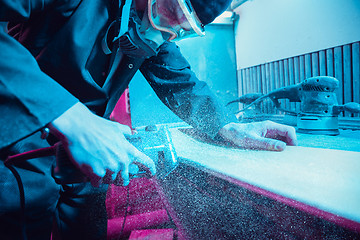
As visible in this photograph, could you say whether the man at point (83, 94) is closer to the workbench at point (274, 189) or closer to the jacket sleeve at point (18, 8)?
the jacket sleeve at point (18, 8)

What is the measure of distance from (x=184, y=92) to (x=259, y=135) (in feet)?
Answer: 1.22

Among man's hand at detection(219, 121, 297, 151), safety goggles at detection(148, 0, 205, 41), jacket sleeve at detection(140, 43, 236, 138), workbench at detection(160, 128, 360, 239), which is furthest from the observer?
jacket sleeve at detection(140, 43, 236, 138)

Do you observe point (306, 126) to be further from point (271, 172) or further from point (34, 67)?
point (34, 67)

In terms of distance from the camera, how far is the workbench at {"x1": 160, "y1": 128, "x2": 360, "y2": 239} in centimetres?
37

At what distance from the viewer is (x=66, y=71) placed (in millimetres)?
679

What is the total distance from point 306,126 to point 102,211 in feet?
3.51

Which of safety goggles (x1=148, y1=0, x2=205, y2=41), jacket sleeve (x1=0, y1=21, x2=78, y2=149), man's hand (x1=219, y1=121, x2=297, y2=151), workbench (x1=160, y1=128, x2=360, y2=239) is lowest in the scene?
workbench (x1=160, y1=128, x2=360, y2=239)

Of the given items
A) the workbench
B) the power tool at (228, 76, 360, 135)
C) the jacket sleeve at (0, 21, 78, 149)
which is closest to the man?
the jacket sleeve at (0, 21, 78, 149)

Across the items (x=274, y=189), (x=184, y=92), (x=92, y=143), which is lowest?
(x=274, y=189)

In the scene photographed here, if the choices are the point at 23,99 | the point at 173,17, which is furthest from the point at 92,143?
the point at 173,17

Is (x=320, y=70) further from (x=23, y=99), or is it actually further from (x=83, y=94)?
(x=23, y=99)

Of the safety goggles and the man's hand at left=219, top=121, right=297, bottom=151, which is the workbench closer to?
the man's hand at left=219, top=121, right=297, bottom=151

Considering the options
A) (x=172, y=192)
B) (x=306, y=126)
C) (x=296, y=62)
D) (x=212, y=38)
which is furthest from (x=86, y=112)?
(x=212, y=38)

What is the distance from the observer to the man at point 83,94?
43cm
